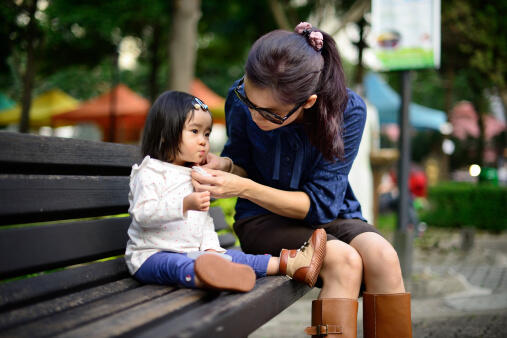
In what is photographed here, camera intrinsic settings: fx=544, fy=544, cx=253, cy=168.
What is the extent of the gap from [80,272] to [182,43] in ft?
18.3

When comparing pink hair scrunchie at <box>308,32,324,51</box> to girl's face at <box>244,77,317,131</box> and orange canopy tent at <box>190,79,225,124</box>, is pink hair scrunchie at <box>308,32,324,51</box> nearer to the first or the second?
girl's face at <box>244,77,317,131</box>

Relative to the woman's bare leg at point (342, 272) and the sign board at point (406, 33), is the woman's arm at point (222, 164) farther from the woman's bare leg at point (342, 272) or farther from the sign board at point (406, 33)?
the sign board at point (406, 33)

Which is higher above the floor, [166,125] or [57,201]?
[166,125]

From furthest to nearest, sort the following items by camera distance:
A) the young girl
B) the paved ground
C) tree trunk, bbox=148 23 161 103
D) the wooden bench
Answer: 1. tree trunk, bbox=148 23 161 103
2. the paved ground
3. the young girl
4. the wooden bench

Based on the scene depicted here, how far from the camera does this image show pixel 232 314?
1401 mm

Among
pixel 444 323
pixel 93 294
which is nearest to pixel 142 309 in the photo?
pixel 93 294

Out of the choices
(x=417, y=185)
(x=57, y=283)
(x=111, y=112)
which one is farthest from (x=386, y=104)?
(x=57, y=283)

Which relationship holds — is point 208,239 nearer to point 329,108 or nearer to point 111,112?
point 329,108

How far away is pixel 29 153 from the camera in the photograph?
70.7 inches

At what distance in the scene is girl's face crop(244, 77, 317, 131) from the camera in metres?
2.04

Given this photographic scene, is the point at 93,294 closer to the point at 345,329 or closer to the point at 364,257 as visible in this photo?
the point at 345,329

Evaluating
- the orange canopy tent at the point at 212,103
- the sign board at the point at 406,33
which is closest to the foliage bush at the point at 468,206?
the orange canopy tent at the point at 212,103

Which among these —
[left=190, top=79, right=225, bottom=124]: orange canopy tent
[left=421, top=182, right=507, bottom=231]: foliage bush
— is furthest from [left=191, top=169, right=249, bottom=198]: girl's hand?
[left=190, top=79, right=225, bottom=124]: orange canopy tent

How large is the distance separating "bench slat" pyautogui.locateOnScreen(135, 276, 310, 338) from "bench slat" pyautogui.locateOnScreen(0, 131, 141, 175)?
0.77 metres
